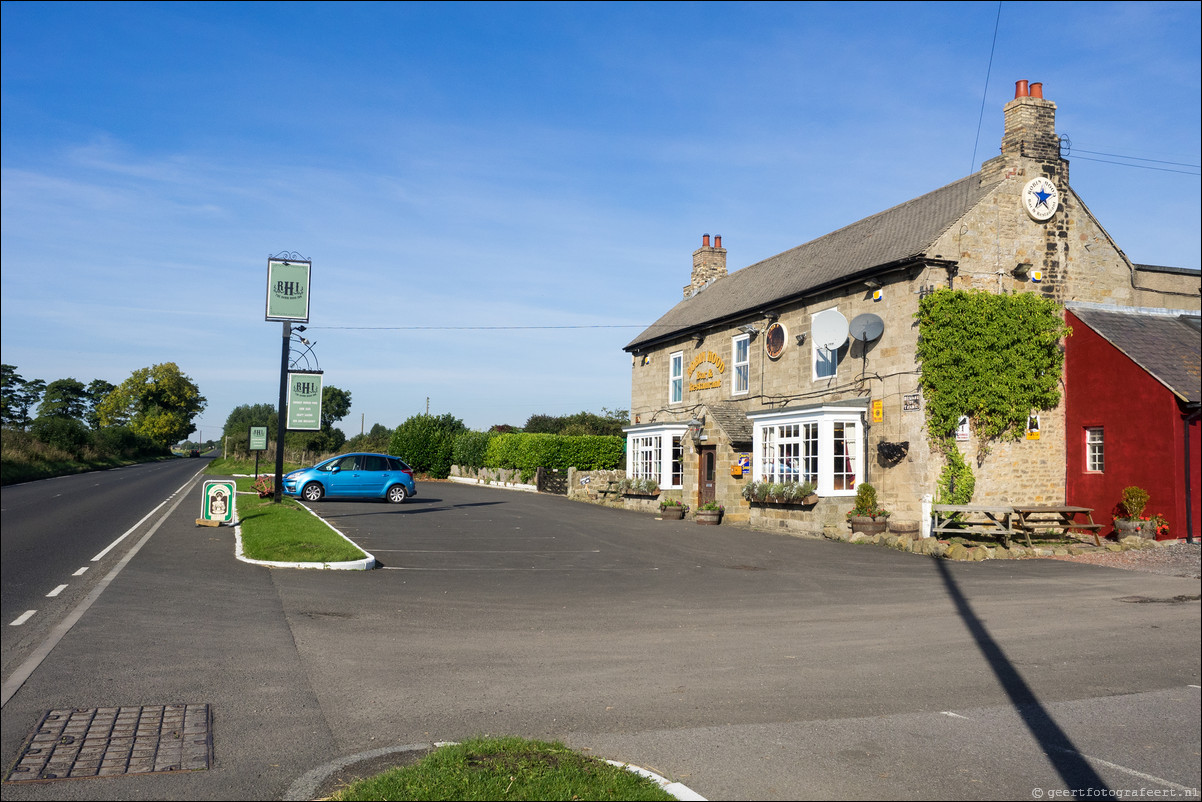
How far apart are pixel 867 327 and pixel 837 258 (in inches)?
177

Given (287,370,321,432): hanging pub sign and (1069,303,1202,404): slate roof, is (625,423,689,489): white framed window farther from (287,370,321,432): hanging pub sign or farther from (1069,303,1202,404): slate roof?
(1069,303,1202,404): slate roof

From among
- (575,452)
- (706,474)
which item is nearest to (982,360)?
(706,474)

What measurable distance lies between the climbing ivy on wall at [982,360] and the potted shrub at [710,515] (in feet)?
24.5

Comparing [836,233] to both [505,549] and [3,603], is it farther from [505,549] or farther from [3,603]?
[3,603]

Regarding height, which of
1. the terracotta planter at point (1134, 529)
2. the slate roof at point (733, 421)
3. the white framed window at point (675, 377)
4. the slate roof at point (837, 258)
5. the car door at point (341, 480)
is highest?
the slate roof at point (837, 258)

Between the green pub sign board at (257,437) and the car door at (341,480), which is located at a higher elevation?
the green pub sign board at (257,437)

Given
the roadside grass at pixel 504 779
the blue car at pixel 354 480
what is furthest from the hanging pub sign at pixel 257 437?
the roadside grass at pixel 504 779

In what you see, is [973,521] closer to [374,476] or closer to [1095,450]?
[1095,450]

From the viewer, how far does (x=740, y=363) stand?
92.6 feet

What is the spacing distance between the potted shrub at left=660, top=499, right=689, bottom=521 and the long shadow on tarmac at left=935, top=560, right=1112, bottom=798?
1779 centimetres

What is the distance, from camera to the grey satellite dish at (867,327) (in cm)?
2117

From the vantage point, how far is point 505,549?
17.3 m

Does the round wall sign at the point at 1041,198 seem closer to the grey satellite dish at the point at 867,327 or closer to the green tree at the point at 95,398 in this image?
the grey satellite dish at the point at 867,327

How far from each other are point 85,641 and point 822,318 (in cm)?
1896
